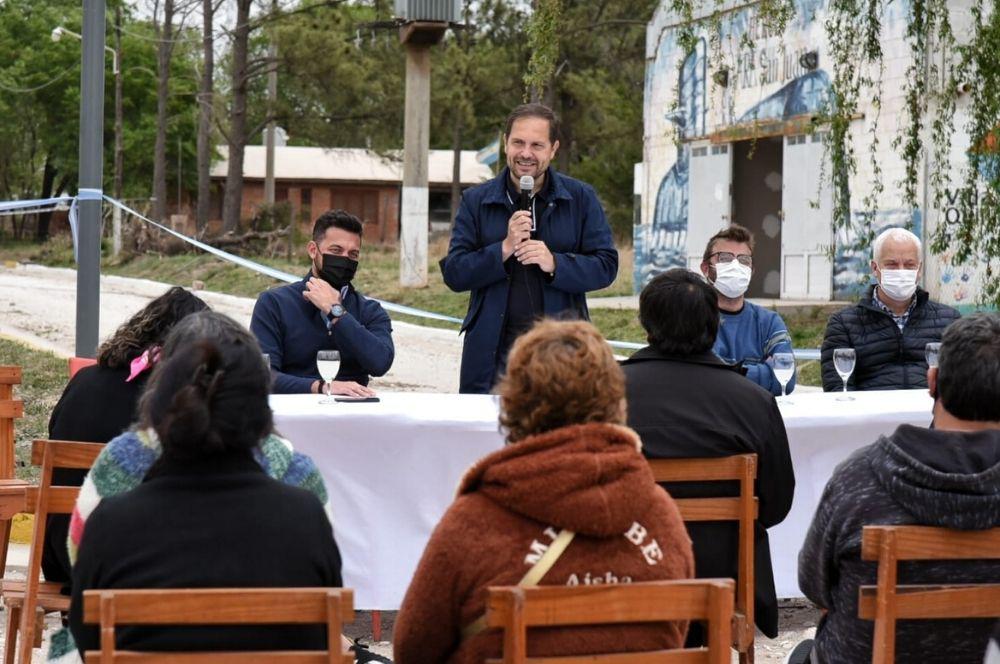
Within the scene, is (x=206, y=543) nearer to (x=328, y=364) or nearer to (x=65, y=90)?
(x=328, y=364)

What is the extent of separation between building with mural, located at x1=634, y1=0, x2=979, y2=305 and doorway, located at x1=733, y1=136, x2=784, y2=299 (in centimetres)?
2

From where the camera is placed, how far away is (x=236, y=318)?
10.1m

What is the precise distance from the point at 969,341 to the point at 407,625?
1453mm

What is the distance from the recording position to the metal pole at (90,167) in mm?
7977

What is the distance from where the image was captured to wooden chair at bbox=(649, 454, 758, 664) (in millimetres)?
4098

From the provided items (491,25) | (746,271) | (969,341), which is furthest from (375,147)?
(969,341)

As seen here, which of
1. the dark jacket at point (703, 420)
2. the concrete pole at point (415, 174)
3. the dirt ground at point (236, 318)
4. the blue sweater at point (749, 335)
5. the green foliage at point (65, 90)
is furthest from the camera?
the green foliage at point (65, 90)

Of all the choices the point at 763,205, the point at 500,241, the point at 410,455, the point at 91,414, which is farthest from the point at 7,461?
the point at 763,205

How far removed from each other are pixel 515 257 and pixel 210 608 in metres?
3.48

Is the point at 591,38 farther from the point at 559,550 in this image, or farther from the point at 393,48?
the point at 559,550

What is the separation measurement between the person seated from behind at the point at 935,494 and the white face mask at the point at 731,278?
290cm

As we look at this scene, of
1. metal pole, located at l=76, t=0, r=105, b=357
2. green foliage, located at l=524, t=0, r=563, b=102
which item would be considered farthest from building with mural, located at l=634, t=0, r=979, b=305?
metal pole, located at l=76, t=0, r=105, b=357

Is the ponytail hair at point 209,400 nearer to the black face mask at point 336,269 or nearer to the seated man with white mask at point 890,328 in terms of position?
the black face mask at point 336,269

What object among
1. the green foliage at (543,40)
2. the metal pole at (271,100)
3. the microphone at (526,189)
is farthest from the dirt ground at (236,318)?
the metal pole at (271,100)
